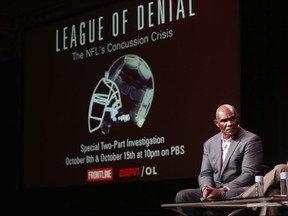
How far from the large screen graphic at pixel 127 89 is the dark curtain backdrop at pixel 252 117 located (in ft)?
0.36

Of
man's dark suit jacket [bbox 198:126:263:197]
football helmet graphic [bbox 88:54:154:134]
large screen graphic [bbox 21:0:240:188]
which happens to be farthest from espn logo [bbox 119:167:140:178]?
man's dark suit jacket [bbox 198:126:263:197]

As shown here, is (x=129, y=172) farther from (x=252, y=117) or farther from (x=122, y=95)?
(x=252, y=117)

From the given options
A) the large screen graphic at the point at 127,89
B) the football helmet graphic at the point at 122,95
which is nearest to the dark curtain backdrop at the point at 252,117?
the large screen graphic at the point at 127,89

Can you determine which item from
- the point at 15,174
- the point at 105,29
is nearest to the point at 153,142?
the point at 105,29

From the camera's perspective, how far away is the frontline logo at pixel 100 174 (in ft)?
21.1

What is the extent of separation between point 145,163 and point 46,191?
1732mm

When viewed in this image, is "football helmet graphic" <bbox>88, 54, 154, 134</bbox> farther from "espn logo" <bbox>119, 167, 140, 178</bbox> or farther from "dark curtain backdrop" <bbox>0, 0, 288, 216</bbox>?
"dark curtain backdrop" <bbox>0, 0, 288, 216</bbox>

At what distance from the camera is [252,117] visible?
540 cm

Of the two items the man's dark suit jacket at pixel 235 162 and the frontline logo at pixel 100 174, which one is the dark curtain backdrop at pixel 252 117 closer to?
the frontline logo at pixel 100 174

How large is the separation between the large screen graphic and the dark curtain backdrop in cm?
11

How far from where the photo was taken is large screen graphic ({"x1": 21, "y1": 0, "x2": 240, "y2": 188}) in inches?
224

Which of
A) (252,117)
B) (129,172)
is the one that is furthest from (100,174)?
(252,117)

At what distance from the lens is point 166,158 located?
5.94m

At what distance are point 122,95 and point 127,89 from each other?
8 cm
